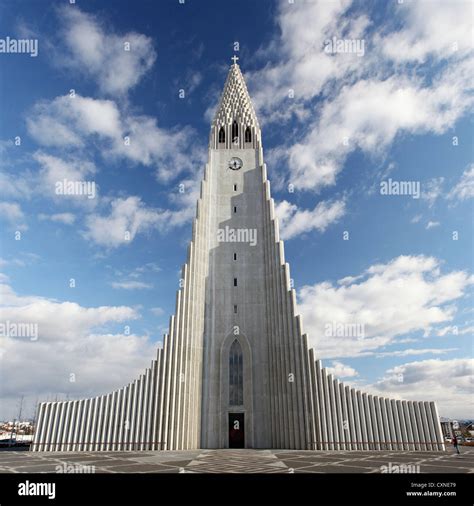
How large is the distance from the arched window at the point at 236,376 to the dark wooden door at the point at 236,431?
3.24ft

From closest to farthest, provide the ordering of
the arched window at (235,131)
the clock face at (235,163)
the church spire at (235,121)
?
the clock face at (235,163) < the church spire at (235,121) < the arched window at (235,131)

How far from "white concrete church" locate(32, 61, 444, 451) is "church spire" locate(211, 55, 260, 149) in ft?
26.2

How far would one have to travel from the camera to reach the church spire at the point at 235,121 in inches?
1566

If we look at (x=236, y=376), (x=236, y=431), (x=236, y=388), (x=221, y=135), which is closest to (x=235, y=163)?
(x=221, y=135)

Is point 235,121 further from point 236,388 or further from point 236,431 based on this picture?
point 236,431

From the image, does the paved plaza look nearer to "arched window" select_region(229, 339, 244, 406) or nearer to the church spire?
"arched window" select_region(229, 339, 244, 406)

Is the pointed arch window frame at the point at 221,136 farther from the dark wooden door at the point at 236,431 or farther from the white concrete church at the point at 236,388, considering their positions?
the dark wooden door at the point at 236,431

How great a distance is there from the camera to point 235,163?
1508 inches

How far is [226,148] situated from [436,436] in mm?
32364

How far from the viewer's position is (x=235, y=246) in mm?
34688

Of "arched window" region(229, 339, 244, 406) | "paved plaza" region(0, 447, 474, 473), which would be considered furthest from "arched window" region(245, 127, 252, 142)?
"paved plaza" region(0, 447, 474, 473)

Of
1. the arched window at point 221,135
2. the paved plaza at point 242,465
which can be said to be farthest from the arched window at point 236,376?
the arched window at point 221,135

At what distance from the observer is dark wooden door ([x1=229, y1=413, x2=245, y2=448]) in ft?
94.7
